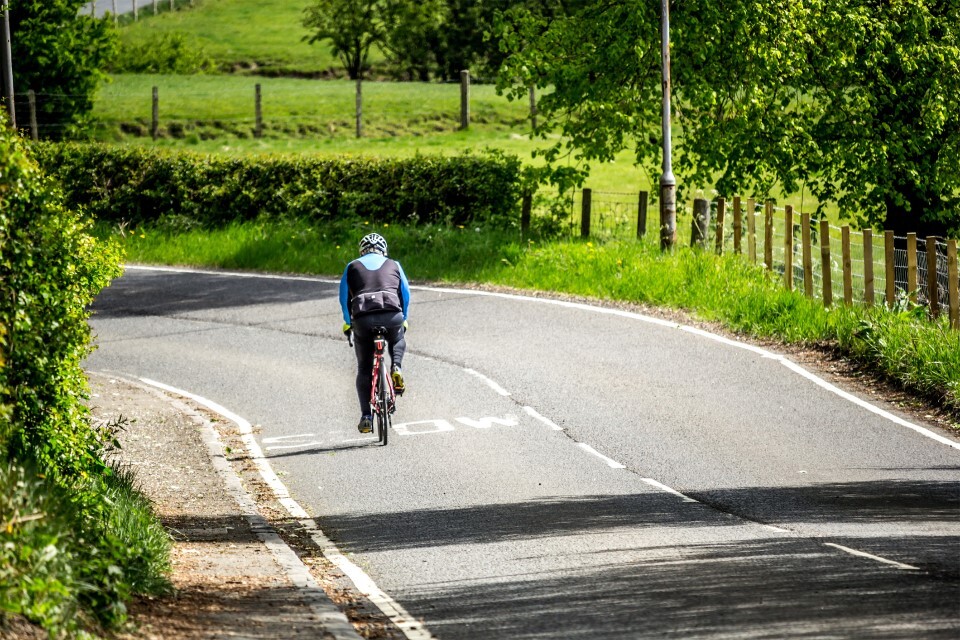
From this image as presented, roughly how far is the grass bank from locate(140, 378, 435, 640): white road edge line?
6.87 meters

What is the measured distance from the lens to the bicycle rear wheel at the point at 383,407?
42.2ft

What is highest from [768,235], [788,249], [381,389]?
[768,235]

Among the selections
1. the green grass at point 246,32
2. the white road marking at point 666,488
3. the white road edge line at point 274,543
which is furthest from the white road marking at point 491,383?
the green grass at point 246,32

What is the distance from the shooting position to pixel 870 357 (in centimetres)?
1588

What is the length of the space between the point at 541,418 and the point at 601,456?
5.51ft

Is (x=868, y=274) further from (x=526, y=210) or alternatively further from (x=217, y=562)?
(x=217, y=562)

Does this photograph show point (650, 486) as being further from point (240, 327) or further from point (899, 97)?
point (899, 97)

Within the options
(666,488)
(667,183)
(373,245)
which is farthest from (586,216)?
(666,488)

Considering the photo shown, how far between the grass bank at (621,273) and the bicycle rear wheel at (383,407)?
5.72 meters

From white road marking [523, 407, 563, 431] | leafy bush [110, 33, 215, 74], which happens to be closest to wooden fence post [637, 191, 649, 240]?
white road marking [523, 407, 563, 431]

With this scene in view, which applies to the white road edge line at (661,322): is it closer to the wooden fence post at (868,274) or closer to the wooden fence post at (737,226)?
the wooden fence post at (868,274)

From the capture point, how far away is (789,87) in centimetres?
2369

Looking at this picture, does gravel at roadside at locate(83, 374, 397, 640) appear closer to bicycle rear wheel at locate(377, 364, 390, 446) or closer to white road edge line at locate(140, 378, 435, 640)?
white road edge line at locate(140, 378, 435, 640)

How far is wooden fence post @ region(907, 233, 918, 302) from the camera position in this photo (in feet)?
56.7
